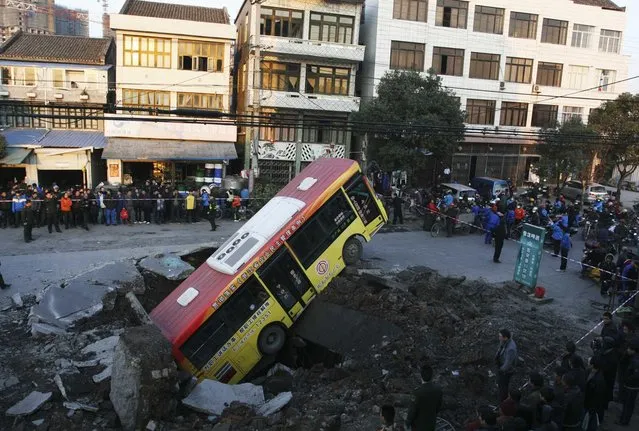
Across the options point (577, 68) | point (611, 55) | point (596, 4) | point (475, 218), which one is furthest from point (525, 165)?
point (475, 218)

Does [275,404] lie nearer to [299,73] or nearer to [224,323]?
[224,323]

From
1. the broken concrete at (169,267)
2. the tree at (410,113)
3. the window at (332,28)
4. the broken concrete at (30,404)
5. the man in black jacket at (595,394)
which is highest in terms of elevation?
the window at (332,28)

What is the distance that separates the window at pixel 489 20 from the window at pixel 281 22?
12.6 m

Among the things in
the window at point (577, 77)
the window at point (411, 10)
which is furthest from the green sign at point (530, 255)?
the window at point (577, 77)

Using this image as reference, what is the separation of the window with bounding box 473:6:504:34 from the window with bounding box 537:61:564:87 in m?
4.69

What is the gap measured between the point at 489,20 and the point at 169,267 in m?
30.1

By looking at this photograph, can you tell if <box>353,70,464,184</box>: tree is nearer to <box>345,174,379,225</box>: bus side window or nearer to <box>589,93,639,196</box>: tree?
<box>589,93,639,196</box>: tree

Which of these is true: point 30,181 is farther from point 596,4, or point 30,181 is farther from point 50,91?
point 596,4

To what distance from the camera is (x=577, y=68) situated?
4012 centimetres

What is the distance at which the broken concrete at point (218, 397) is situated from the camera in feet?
27.8

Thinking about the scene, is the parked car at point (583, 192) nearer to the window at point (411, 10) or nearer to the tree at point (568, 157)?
the tree at point (568, 157)

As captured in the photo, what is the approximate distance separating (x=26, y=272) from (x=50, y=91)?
1640 cm

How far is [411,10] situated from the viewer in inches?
1341

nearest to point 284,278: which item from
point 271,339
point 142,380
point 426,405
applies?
point 271,339
